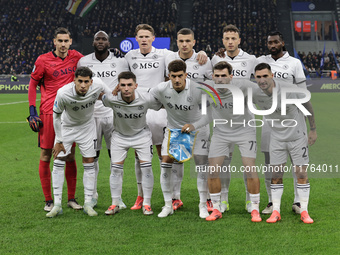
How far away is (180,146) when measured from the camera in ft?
18.6

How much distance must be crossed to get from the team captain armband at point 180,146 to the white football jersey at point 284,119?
3.13 feet

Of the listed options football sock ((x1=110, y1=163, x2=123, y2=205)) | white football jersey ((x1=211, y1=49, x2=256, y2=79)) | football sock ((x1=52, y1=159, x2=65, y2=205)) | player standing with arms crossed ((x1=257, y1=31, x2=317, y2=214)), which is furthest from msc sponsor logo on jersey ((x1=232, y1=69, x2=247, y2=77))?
football sock ((x1=52, y1=159, x2=65, y2=205))

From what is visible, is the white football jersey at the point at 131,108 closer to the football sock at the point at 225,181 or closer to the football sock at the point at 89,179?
the football sock at the point at 89,179

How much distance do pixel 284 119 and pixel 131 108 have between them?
1.83 metres

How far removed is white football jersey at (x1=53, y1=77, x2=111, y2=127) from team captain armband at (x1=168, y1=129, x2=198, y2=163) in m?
1.01

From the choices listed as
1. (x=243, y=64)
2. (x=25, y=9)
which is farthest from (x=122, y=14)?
(x=243, y=64)

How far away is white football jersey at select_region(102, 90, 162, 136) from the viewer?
19.2 feet

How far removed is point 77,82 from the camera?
18.5 feet

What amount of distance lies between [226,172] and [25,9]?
36548mm

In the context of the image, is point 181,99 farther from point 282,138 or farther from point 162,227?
point 162,227

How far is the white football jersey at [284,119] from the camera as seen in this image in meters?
5.47

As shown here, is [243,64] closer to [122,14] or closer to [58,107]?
[58,107]

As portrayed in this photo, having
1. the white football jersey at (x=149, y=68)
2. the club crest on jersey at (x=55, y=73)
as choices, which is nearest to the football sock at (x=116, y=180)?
the white football jersey at (x=149, y=68)

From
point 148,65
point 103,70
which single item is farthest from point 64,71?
point 148,65
